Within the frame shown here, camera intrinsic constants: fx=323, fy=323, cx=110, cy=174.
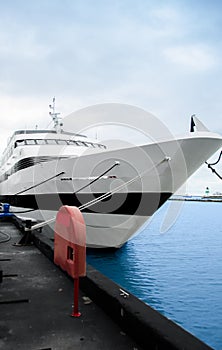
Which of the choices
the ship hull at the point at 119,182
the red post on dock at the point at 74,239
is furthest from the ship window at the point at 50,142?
the red post on dock at the point at 74,239

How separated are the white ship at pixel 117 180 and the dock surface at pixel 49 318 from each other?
4.12 m

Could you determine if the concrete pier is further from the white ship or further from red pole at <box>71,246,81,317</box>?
the white ship

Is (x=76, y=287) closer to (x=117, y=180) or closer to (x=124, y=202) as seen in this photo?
(x=117, y=180)

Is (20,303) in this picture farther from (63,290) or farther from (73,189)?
(73,189)

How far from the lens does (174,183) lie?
30.8 ft

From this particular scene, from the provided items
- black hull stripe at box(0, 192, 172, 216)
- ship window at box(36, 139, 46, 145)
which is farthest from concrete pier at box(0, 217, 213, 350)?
ship window at box(36, 139, 46, 145)

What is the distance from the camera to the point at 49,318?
3062 mm

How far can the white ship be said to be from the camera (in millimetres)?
8758

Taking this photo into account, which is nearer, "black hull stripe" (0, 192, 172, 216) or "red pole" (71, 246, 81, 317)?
"red pole" (71, 246, 81, 317)

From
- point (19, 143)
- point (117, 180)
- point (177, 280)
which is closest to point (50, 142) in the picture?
point (19, 143)

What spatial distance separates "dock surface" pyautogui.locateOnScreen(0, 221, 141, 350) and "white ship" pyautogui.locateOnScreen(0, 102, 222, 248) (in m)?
4.12

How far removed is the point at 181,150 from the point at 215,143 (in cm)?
102

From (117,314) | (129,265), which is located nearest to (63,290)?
(117,314)

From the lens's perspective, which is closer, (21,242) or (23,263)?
(23,263)
